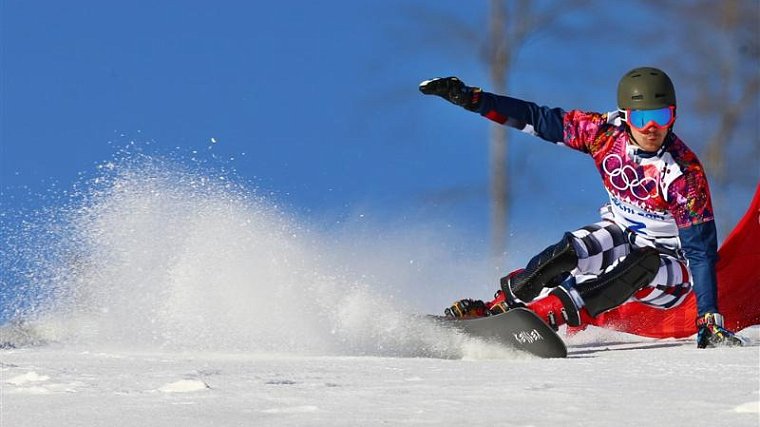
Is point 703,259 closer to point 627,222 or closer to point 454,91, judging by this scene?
point 627,222

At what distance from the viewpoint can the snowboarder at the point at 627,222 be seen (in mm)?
5246

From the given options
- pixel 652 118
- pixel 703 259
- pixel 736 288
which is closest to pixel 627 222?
pixel 703 259

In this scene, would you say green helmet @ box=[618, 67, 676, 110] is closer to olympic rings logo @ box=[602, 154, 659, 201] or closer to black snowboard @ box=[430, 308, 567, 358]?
olympic rings logo @ box=[602, 154, 659, 201]

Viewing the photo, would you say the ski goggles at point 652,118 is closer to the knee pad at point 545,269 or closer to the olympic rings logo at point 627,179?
the olympic rings logo at point 627,179

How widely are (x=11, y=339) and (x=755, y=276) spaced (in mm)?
4379

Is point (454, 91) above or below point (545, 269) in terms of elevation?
above

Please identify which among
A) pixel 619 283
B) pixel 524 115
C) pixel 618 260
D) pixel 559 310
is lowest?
pixel 559 310

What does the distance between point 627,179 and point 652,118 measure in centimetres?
37

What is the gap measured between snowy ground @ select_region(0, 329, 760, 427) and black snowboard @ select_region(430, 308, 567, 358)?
0.34m

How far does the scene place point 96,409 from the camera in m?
3.07

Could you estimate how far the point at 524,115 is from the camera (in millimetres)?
5598

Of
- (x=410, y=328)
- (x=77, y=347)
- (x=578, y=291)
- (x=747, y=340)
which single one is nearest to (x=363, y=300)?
(x=410, y=328)

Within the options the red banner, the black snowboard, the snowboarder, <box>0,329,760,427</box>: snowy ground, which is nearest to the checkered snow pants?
the snowboarder

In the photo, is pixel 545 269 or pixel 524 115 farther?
pixel 524 115
